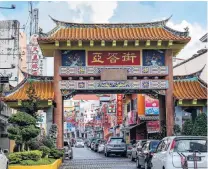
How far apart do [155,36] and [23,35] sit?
95.9 ft

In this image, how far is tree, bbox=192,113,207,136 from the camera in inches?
1005

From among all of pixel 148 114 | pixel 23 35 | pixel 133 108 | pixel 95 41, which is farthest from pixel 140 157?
pixel 23 35

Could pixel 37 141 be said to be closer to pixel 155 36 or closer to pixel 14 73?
pixel 155 36

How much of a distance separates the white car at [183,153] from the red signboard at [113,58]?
45.7 ft

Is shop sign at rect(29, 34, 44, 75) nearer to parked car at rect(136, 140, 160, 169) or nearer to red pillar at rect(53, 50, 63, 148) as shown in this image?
red pillar at rect(53, 50, 63, 148)

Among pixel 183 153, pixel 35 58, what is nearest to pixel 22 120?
pixel 183 153

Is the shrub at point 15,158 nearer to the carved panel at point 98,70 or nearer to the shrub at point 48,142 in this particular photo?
the shrub at point 48,142

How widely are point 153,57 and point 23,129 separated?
10.6 m

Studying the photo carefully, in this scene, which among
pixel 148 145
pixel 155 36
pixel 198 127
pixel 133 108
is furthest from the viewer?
pixel 133 108

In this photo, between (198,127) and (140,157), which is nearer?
(140,157)

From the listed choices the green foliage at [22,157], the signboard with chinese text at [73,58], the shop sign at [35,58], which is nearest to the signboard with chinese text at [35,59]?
the shop sign at [35,58]

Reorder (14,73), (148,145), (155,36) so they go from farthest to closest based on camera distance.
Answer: (14,73) < (155,36) < (148,145)

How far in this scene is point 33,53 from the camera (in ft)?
149

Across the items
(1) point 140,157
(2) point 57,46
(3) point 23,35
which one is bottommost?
(1) point 140,157
